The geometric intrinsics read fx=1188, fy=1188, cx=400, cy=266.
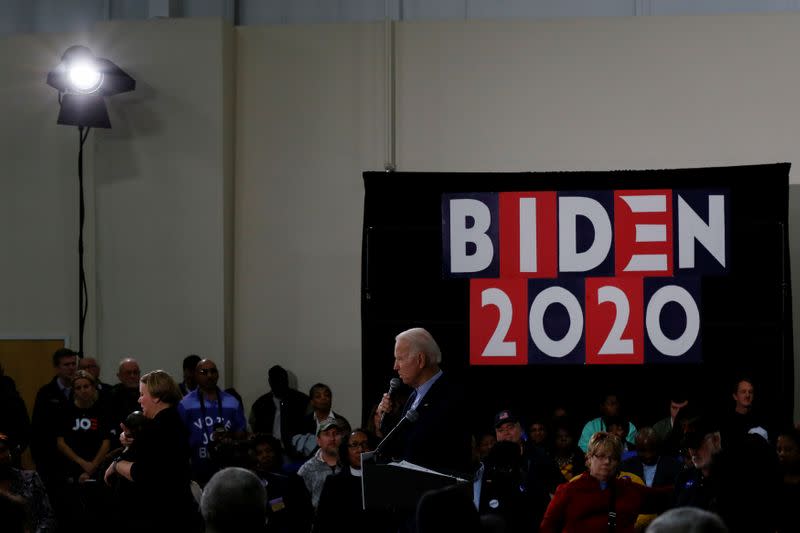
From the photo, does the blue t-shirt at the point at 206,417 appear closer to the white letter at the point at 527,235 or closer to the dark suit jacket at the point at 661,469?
the white letter at the point at 527,235

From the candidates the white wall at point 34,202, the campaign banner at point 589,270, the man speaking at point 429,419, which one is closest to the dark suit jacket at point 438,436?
the man speaking at point 429,419

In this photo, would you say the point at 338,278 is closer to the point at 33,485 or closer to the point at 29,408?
the point at 29,408

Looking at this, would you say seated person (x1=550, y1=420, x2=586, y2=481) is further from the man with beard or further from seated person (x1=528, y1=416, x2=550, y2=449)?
the man with beard

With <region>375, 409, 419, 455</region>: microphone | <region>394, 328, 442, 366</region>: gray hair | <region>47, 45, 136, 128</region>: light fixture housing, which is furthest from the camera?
<region>47, 45, 136, 128</region>: light fixture housing

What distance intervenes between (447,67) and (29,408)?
14.1 ft

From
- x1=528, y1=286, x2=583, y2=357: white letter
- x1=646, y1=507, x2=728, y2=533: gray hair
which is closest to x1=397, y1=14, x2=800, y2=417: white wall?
x1=528, y1=286, x2=583, y2=357: white letter

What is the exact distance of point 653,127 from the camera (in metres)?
9.34

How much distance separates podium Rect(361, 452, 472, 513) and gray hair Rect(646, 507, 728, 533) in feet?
5.89

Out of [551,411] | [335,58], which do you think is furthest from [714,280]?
[335,58]

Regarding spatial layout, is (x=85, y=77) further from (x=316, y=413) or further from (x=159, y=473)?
(x=159, y=473)

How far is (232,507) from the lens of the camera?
2.79 metres

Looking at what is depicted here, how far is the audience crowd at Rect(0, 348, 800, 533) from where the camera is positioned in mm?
3021

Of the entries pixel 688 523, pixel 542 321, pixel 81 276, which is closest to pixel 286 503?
pixel 542 321

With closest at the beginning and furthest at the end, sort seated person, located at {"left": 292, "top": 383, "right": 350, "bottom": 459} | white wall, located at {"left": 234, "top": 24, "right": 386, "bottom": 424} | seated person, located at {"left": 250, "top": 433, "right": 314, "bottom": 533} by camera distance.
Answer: seated person, located at {"left": 250, "top": 433, "right": 314, "bottom": 533} → seated person, located at {"left": 292, "top": 383, "right": 350, "bottom": 459} → white wall, located at {"left": 234, "top": 24, "right": 386, "bottom": 424}
